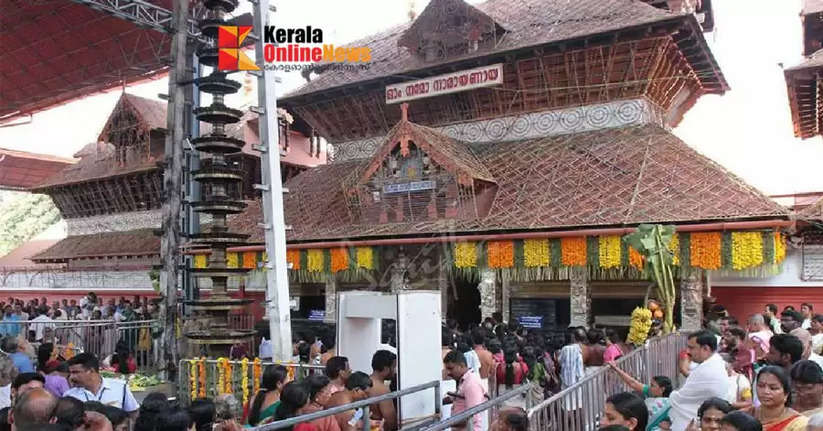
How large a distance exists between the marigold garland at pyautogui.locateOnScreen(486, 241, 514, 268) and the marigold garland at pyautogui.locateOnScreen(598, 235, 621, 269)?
6.21ft

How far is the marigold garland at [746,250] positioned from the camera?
1155 cm

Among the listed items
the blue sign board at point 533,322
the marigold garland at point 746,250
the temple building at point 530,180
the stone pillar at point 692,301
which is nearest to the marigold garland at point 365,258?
the temple building at point 530,180

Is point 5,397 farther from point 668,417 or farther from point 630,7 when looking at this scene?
point 630,7

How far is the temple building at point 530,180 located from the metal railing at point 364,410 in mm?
7709

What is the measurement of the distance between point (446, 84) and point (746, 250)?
355 inches

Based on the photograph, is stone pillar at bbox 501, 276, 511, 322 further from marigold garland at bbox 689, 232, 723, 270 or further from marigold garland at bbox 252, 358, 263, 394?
marigold garland at bbox 252, 358, 263, 394

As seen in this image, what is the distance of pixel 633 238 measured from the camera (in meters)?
11.1

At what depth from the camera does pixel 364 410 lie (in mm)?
4965

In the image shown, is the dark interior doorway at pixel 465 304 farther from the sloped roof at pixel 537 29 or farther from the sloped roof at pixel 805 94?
the sloped roof at pixel 805 94

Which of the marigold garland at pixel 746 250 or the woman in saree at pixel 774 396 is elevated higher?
the marigold garland at pixel 746 250

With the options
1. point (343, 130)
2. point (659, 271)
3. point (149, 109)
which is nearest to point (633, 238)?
point (659, 271)

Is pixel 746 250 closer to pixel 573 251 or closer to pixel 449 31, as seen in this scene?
pixel 573 251

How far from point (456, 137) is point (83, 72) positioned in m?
15.1

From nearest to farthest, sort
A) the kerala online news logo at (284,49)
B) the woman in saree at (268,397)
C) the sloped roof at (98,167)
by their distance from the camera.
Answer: the woman in saree at (268,397) < the kerala online news logo at (284,49) < the sloped roof at (98,167)
